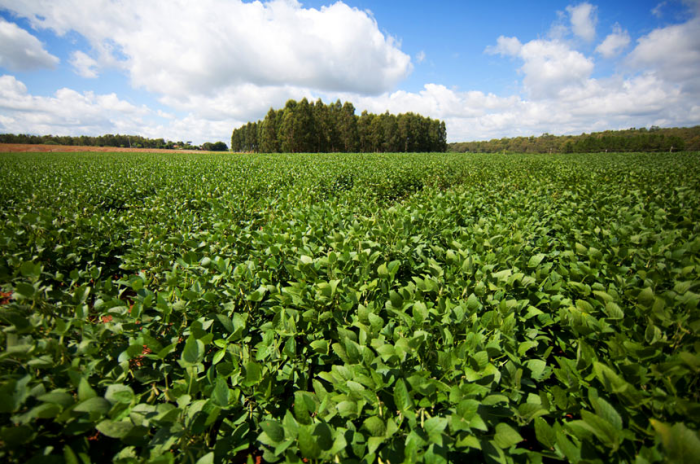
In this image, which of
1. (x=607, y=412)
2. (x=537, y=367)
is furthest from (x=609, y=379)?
(x=537, y=367)

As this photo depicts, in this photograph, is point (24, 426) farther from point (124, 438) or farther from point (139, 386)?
point (139, 386)

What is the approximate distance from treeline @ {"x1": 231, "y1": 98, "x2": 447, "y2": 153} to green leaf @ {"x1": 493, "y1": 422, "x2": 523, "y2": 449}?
213 feet

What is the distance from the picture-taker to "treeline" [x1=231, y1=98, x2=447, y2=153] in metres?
62.1

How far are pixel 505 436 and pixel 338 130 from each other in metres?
73.5

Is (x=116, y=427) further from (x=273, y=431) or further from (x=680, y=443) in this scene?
(x=680, y=443)

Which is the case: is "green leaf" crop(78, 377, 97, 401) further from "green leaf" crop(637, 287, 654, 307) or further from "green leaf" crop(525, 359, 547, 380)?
"green leaf" crop(637, 287, 654, 307)

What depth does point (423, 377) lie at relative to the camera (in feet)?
4.52

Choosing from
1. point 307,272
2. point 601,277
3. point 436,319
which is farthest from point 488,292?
point 307,272

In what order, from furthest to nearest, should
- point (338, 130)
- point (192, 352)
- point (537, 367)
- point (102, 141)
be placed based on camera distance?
point (102, 141)
point (338, 130)
point (537, 367)
point (192, 352)

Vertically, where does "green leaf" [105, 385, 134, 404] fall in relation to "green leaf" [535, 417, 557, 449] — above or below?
above

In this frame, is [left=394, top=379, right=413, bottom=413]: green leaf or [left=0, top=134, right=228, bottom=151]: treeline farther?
[left=0, top=134, right=228, bottom=151]: treeline

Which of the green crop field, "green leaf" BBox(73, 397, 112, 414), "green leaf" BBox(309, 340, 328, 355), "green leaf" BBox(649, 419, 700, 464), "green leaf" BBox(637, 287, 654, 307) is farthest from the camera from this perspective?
"green leaf" BBox(637, 287, 654, 307)

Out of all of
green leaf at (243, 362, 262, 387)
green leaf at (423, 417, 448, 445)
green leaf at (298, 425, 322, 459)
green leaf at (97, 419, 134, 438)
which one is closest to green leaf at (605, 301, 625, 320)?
green leaf at (423, 417, 448, 445)

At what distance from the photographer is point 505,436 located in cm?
118
